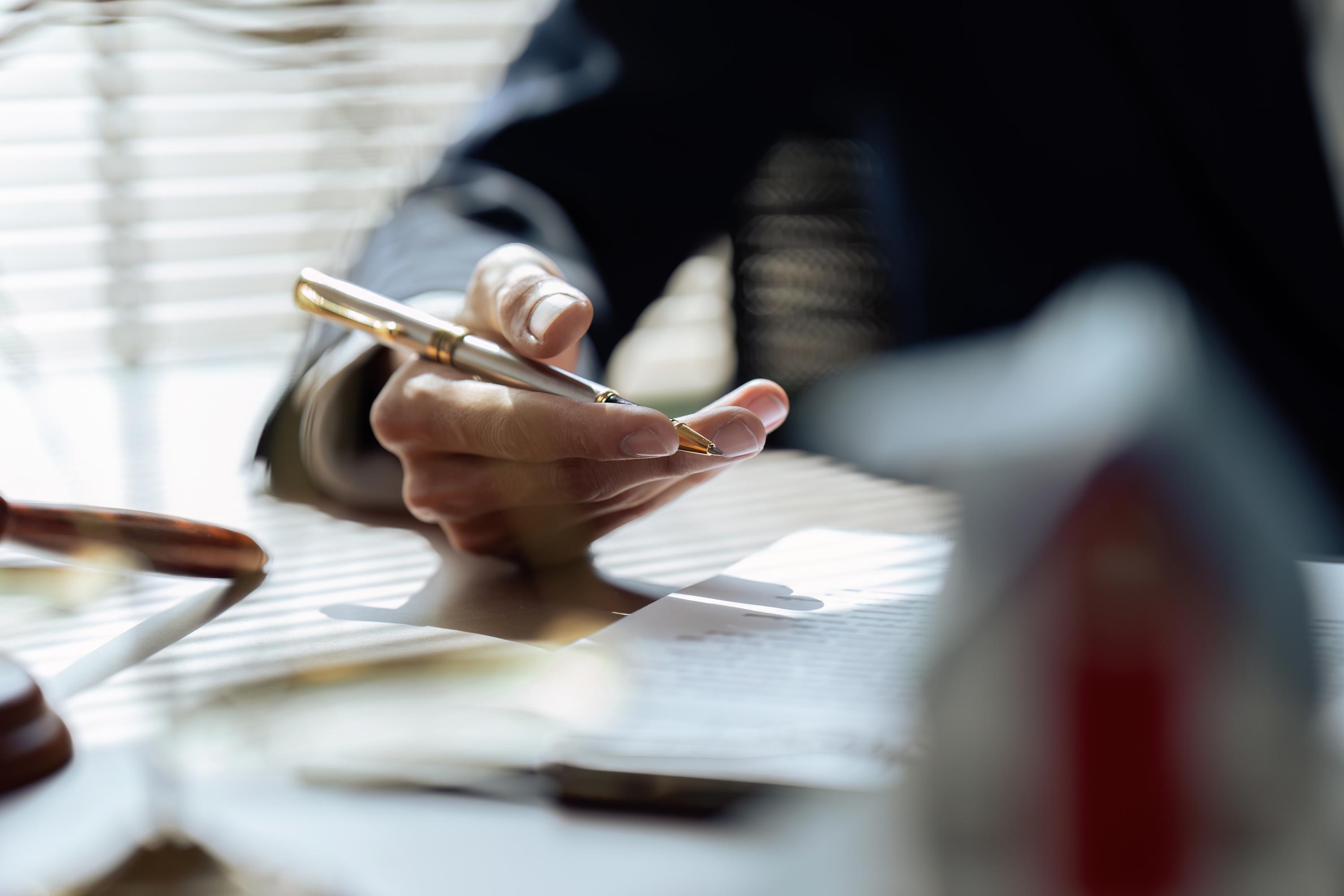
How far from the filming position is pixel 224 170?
1037 millimetres

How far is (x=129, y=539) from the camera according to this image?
14.0 inches

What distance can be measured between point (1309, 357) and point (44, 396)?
1.58 feet

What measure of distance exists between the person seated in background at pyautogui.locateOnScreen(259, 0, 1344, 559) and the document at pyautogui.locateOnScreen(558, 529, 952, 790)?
6 centimetres

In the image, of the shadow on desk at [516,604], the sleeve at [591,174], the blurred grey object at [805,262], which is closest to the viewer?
the shadow on desk at [516,604]

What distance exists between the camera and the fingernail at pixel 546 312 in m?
0.38

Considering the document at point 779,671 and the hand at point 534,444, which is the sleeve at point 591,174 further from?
the document at point 779,671

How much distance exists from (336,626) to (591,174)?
14.5 inches

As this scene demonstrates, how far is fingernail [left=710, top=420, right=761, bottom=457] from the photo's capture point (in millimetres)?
352

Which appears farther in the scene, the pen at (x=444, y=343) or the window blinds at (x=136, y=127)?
the pen at (x=444, y=343)

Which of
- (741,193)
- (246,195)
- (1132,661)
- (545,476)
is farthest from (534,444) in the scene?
(246,195)

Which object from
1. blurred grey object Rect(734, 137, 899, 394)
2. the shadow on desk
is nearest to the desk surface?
the shadow on desk

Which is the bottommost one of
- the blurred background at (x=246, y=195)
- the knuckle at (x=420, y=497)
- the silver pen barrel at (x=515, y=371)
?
the knuckle at (x=420, y=497)

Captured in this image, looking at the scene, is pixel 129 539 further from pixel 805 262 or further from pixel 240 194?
pixel 240 194

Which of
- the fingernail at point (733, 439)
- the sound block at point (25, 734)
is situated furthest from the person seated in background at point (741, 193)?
the sound block at point (25, 734)
